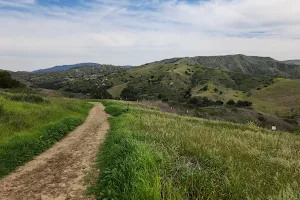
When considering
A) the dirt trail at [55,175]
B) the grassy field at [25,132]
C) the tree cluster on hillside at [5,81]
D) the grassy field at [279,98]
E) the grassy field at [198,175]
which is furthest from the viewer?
the grassy field at [279,98]

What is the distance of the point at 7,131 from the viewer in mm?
11914

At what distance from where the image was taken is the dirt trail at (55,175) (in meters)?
7.15

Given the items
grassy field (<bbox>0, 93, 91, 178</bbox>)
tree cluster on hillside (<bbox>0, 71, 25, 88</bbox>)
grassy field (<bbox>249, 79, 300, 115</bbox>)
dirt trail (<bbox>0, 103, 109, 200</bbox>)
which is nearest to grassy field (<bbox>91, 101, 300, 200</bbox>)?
dirt trail (<bbox>0, 103, 109, 200</bbox>)

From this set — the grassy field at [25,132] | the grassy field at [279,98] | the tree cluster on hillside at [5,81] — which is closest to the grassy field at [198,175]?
the grassy field at [25,132]

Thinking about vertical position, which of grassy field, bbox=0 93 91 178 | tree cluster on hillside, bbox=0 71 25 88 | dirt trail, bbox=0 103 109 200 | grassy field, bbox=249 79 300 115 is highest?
tree cluster on hillside, bbox=0 71 25 88

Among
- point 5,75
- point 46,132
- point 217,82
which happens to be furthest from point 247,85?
point 46,132

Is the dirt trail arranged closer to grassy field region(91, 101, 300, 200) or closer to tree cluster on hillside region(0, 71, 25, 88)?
grassy field region(91, 101, 300, 200)

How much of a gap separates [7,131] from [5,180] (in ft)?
14.3

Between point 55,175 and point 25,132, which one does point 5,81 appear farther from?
point 55,175

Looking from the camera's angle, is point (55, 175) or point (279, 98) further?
point (279, 98)

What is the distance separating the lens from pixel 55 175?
8586mm

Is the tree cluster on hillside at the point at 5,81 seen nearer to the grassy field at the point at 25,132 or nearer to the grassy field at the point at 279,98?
the grassy field at the point at 25,132

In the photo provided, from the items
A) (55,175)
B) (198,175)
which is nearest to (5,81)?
(55,175)

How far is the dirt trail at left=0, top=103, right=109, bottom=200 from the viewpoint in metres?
7.15
